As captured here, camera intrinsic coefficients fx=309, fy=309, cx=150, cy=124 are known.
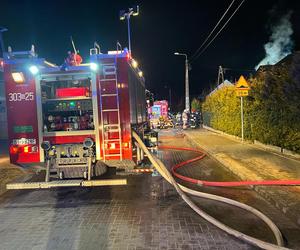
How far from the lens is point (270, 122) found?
1124cm

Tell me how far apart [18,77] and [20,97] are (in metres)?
0.48

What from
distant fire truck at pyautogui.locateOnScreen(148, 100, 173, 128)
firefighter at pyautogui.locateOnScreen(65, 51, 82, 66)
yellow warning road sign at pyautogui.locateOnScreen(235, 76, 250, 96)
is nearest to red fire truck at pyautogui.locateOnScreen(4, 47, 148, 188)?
firefighter at pyautogui.locateOnScreen(65, 51, 82, 66)

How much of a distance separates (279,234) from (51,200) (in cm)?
462

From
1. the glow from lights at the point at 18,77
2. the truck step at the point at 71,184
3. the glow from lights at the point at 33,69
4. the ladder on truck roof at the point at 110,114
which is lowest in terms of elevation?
the truck step at the point at 71,184

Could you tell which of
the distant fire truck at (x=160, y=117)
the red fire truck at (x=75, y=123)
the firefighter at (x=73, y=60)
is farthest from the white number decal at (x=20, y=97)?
the distant fire truck at (x=160, y=117)

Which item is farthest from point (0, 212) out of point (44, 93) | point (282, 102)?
point (282, 102)

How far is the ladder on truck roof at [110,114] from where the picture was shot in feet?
23.0

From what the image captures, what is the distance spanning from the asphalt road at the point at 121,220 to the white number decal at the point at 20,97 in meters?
2.25

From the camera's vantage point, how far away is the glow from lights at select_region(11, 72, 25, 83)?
698cm

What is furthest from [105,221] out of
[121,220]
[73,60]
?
[73,60]

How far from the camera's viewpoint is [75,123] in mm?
7688

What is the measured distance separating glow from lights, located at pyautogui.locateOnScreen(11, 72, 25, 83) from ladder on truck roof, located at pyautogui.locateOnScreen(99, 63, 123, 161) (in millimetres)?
1794

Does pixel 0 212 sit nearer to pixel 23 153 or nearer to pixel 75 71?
pixel 23 153

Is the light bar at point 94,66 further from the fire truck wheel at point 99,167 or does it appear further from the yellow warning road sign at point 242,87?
the yellow warning road sign at point 242,87
